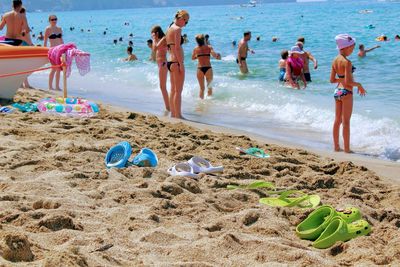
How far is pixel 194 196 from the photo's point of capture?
4.62 meters

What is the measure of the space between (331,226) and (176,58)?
549 cm

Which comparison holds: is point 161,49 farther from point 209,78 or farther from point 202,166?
point 202,166

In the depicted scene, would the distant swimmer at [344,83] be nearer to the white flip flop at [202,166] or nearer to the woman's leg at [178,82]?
the white flip flop at [202,166]

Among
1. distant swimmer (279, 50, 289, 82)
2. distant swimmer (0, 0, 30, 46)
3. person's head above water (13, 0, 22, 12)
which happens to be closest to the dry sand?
distant swimmer (0, 0, 30, 46)

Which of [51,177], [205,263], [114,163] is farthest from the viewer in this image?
[114,163]

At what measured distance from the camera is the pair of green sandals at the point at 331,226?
12.6 ft

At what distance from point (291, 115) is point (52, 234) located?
22.8ft

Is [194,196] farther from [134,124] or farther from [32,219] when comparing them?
[134,124]

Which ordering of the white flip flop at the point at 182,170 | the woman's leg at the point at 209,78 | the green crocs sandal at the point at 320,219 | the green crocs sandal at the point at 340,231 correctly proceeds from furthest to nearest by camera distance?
the woman's leg at the point at 209,78 → the white flip flop at the point at 182,170 → the green crocs sandal at the point at 320,219 → the green crocs sandal at the point at 340,231

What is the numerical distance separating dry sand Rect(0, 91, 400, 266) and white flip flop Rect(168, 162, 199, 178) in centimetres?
7

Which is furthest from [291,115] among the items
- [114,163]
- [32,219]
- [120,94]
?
[32,219]

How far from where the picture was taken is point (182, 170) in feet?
17.3

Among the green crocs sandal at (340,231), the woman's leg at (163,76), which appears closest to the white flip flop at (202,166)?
the green crocs sandal at (340,231)

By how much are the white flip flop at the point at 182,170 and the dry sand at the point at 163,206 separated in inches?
2.8
